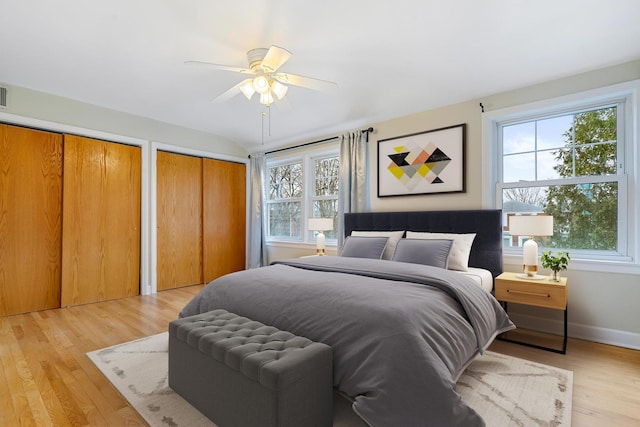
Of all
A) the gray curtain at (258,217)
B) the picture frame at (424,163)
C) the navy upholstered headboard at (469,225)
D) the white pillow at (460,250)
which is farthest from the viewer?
the gray curtain at (258,217)

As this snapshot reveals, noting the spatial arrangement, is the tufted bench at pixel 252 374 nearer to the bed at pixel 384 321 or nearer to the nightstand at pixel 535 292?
the bed at pixel 384 321

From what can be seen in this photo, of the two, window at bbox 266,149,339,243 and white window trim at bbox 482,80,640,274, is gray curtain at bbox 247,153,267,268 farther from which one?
white window trim at bbox 482,80,640,274

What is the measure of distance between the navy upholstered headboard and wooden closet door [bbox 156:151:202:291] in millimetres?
2924

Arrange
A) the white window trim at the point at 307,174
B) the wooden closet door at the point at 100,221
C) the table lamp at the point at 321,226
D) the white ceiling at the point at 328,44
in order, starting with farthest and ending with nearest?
1. the white window trim at the point at 307,174
2. the table lamp at the point at 321,226
3. the wooden closet door at the point at 100,221
4. the white ceiling at the point at 328,44

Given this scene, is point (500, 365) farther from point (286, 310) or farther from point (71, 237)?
point (71, 237)

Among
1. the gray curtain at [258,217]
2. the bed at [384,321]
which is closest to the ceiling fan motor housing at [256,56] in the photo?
the bed at [384,321]

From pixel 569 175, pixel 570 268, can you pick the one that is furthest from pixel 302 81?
pixel 570 268

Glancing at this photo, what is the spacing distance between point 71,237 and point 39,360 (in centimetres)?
194

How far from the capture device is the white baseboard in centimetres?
270

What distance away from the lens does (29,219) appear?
363 cm

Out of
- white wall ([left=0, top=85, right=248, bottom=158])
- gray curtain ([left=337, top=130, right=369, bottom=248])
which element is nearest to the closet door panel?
white wall ([left=0, top=85, right=248, bottom=158])

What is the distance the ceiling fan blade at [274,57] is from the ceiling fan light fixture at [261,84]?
5.0 inches

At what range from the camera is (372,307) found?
5.57ft

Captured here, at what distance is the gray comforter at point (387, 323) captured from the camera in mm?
1396
